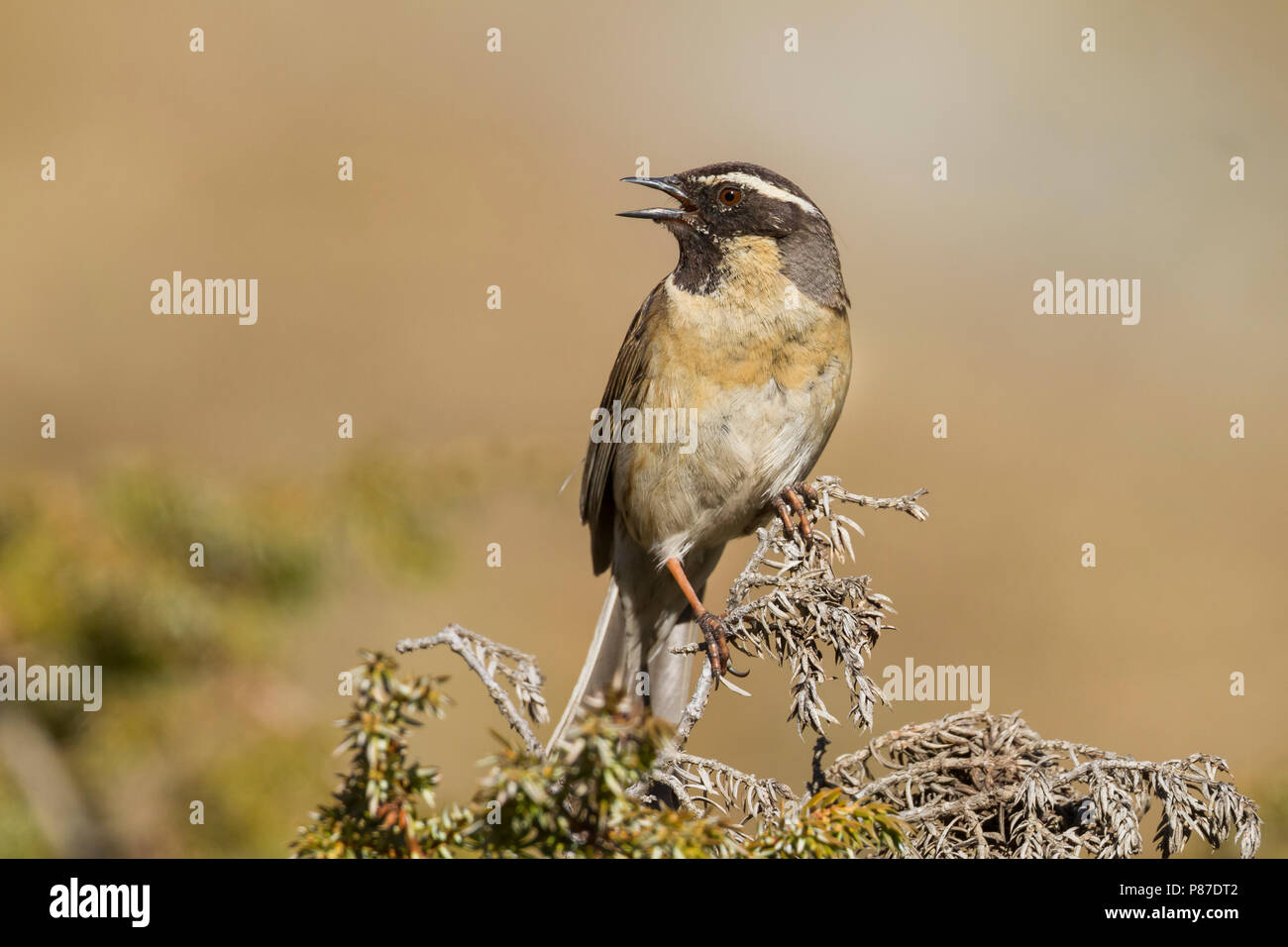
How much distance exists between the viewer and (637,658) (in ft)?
16.0

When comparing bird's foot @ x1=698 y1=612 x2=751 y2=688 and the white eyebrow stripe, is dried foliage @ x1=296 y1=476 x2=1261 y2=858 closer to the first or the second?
bird's foot @ x1=698 y1=612 x2=751 y2=688

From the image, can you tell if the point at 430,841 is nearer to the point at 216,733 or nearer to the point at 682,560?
the point at 216,733

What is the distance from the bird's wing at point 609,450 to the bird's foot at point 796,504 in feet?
2.82

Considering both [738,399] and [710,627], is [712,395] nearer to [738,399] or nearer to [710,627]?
[738,399]

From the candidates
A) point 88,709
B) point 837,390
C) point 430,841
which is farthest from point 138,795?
point 837,390

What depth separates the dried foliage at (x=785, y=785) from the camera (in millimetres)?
1921

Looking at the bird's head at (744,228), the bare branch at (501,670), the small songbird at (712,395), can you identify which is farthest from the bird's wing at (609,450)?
the bare branch at (501,670)

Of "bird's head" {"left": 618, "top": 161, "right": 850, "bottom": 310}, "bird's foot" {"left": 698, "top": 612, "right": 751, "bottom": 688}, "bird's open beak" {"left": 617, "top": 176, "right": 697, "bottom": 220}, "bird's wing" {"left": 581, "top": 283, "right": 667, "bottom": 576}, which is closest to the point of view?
"bird's foot" {"left": 698, "top": 612, "right": 751, "bottom": 688}

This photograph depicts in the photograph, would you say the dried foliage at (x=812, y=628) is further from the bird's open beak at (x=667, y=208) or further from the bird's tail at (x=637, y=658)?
the bird's open beak at (x=667, y=208)

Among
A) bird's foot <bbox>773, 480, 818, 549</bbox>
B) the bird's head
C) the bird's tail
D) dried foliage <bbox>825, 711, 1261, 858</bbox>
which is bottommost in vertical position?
dried foliage <bbox>825, 711, 1261, 858</bbox>

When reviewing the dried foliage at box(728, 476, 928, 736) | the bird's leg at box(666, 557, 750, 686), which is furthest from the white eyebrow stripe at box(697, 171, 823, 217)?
the dried foliage at box(728, 476, 928, 736)

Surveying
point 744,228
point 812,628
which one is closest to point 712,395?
point 744,228

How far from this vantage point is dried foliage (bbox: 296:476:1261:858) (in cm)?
192

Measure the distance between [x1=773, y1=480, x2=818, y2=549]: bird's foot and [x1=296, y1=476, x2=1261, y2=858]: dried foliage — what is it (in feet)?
1.96
